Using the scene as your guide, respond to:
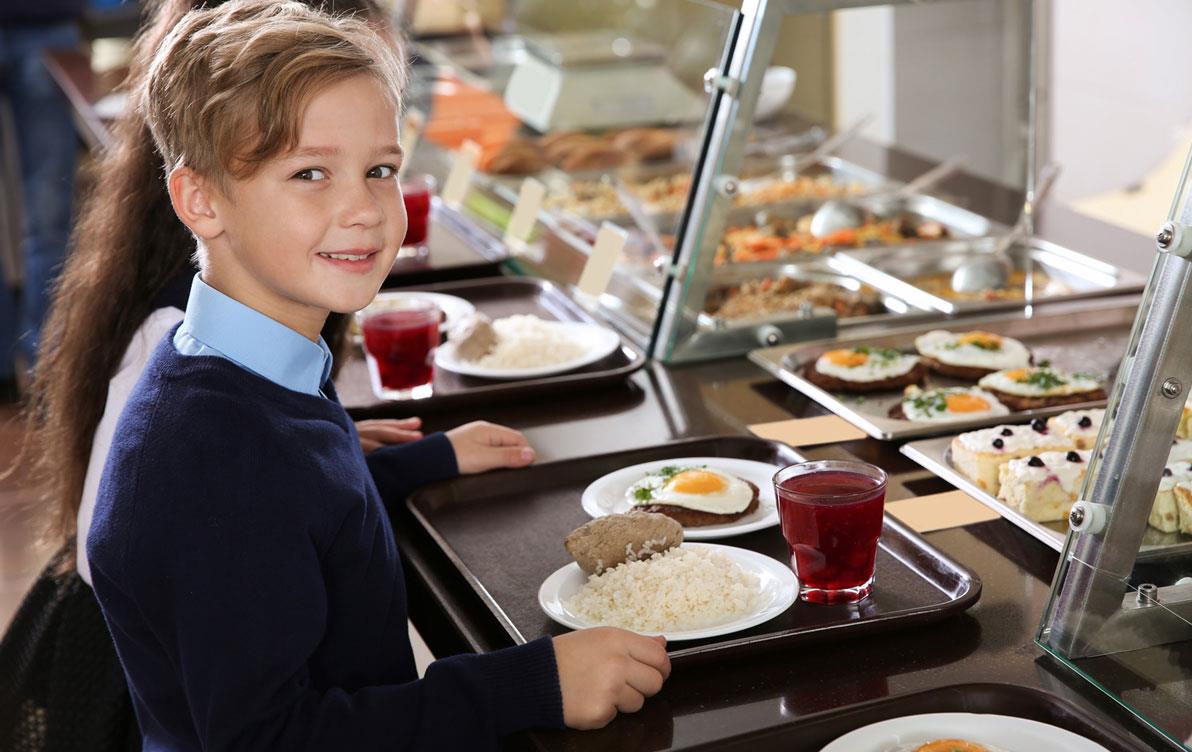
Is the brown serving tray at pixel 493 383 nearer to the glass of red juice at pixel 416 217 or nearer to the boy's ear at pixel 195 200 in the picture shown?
the glass of red juice at pixel 416 217

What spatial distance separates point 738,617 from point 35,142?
Result: 4.42m

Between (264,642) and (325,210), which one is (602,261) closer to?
(325,210)

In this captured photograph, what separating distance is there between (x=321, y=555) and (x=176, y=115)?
39 cm

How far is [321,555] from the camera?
115cm

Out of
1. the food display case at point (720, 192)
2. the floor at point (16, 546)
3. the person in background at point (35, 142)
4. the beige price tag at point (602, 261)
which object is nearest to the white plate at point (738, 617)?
the food display case at point (720, 192)

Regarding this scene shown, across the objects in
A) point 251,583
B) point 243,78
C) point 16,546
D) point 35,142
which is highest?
point 243,78

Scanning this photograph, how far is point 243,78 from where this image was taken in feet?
3.67

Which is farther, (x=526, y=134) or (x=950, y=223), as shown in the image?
(x=526, y=134)

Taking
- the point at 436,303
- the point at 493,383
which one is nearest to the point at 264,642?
the point at 493,383

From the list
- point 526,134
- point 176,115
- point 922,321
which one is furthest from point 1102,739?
point 526,134

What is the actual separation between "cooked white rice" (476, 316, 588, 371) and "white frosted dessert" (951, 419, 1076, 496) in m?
0.64

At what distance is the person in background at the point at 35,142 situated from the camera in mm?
4820

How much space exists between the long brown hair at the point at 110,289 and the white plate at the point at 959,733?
944 millimetres

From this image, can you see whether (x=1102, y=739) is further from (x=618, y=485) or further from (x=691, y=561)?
(x=618, y=485)
